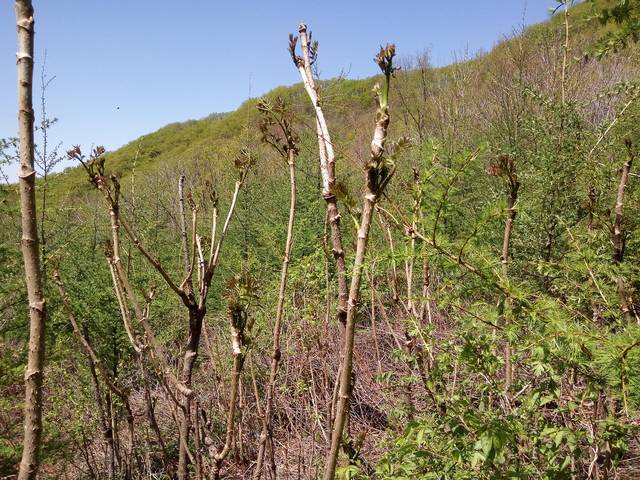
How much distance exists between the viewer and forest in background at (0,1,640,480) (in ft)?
3.92

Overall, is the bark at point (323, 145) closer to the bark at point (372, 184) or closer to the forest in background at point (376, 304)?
the forest in background at point (376, 304)

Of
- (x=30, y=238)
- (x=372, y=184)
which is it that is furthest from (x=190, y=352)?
(x=372, y=184)

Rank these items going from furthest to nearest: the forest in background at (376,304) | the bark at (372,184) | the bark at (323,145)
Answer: the forest in background at (376,304)
the bark at (323,145)
the bark at (372,184)

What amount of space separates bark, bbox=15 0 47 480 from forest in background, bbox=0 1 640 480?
0.31 m

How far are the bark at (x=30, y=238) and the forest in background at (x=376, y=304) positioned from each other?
1.02 feet

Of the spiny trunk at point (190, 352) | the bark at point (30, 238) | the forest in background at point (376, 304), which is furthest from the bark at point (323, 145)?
the bark at point (30, 238)

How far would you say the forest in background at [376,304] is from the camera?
47.1 inches

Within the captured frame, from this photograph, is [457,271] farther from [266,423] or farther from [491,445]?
[266,423]

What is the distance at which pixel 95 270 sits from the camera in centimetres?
813

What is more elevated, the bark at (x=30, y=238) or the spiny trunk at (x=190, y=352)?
the bark at (x=30, y=238)

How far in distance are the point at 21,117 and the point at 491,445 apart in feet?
3.88

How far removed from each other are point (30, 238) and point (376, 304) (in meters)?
6.09

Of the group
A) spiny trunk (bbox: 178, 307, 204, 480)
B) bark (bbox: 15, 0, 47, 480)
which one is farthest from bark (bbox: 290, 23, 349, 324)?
bark (bbox: 15, 0, 47, 480)

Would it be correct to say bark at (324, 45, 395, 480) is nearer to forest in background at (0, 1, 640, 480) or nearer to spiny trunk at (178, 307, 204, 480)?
forest in background at (0, 1, 640, 480)
